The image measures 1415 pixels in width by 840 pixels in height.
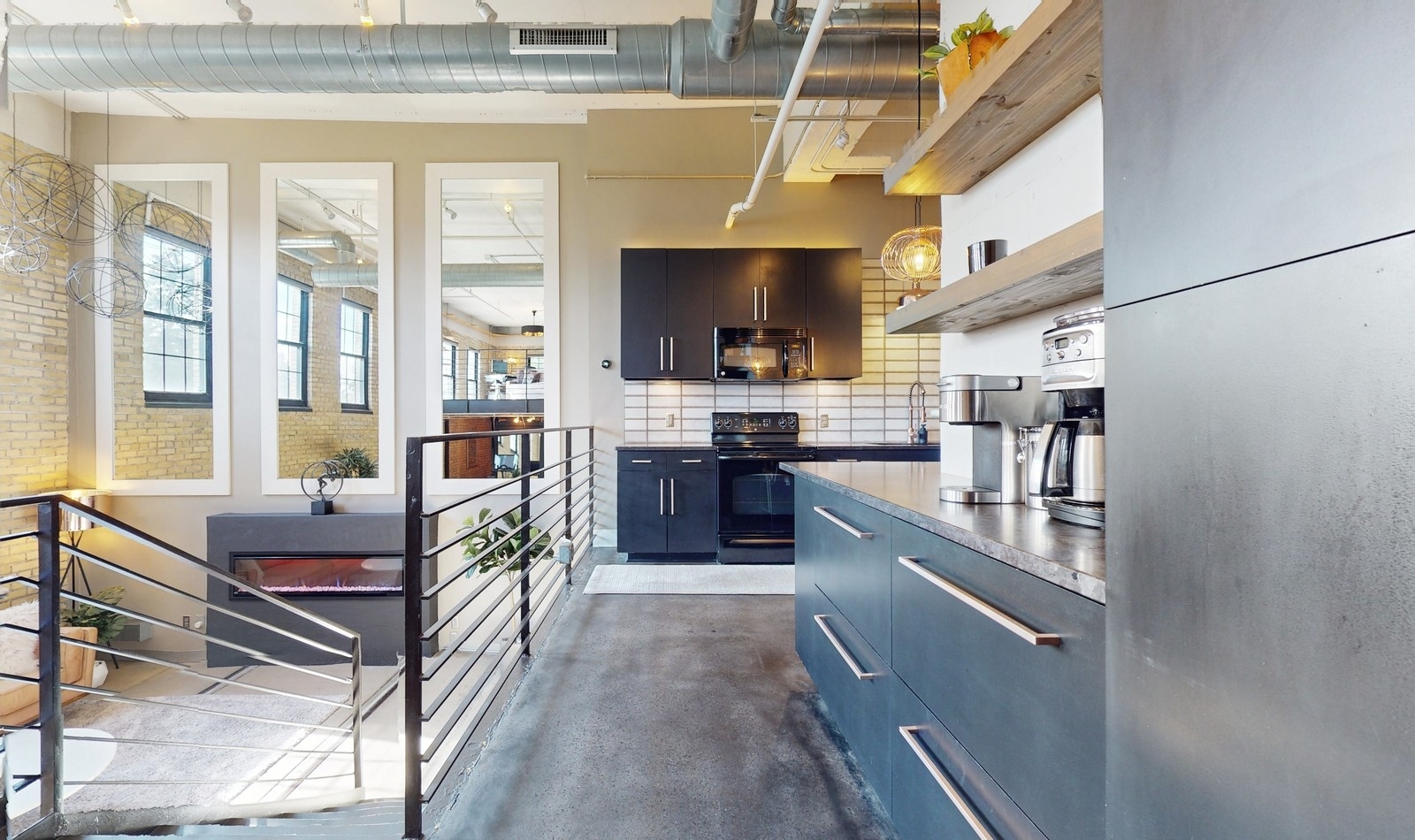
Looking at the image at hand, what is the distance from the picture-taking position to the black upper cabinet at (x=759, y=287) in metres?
4.48

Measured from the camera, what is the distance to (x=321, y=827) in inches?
68.4

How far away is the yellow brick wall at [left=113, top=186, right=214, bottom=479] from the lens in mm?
4980

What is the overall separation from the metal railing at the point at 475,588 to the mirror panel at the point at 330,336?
0.75 m

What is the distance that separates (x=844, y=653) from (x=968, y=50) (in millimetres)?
1736

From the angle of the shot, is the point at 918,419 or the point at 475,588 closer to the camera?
the point at 475,588

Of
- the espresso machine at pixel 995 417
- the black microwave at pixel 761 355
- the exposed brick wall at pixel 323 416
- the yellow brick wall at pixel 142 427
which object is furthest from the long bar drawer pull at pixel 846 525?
the yellow brick wall at pixel 142 427

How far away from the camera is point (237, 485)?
16.4ft

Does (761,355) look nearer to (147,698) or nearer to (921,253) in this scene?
(921,253)

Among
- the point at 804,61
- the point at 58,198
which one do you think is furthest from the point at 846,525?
the point at 58,198

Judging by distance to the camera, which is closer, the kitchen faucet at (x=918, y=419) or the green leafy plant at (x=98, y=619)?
the green leafy plant at (x=98, y=619)

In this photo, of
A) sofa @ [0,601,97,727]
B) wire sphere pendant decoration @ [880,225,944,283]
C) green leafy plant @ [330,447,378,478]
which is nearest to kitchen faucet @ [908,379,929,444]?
wire sphere pendant decoration @ [880,225,944,283]

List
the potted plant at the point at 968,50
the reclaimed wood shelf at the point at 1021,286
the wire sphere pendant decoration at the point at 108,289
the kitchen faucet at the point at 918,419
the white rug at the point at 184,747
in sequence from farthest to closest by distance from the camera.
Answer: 1. the wire sphere pendant decoration at the point at 108,289
2. the kitchen faucet at the point at 918,419
3. the white rug at the point at 184,747
4. the potted plant at the point at 968,50
5. the reclaimed wood shelf at the point at 1021,286

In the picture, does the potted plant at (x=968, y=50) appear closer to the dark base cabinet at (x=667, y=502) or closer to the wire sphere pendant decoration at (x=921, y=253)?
the wire sphere pendant decoration at (x=921, y=253)

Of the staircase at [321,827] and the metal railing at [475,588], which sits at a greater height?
the metal railing at [475,588]
